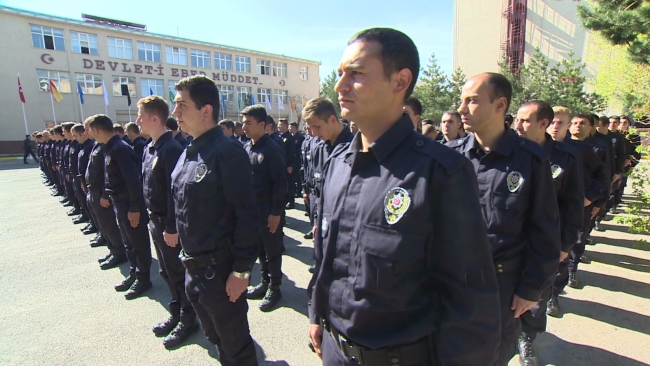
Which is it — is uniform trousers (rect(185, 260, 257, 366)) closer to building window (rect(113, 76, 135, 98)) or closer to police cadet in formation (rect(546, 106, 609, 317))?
police cadet in formation (rect(546, 106, 609, 317))

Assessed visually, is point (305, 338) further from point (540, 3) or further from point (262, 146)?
point (540, 3)

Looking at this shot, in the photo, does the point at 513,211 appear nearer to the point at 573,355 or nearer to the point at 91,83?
the point at 573,355

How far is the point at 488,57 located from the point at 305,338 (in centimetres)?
3926

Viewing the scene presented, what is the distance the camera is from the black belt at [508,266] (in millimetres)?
2006

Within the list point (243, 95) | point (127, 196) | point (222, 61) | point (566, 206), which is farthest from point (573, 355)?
point (222, 61)

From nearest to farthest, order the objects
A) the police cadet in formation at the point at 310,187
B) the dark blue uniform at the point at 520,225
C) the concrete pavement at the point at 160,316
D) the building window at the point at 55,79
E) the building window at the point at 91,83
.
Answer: the dark blue uniform at the point at 520,225
the concrete pavement at the point at 160,316
the police cadet in formation at the point at 310,187
the building window at the point at 55,79
the building window at the point at 91,83

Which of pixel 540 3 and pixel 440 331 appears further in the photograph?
pixel 540 3

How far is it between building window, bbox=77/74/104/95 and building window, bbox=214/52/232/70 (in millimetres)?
11944

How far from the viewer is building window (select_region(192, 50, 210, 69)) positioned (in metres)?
37.3

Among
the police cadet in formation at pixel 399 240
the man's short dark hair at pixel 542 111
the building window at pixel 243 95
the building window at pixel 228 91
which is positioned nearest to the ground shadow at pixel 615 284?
the man's short dark hair at pixel 542 111

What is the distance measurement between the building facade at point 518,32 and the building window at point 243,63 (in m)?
25.1

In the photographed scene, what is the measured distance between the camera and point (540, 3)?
108 feet

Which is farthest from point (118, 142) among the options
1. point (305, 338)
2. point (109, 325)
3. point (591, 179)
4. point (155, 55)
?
point (155, 55)

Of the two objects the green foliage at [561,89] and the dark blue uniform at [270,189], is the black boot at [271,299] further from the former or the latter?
the green foliage at [561,89]
